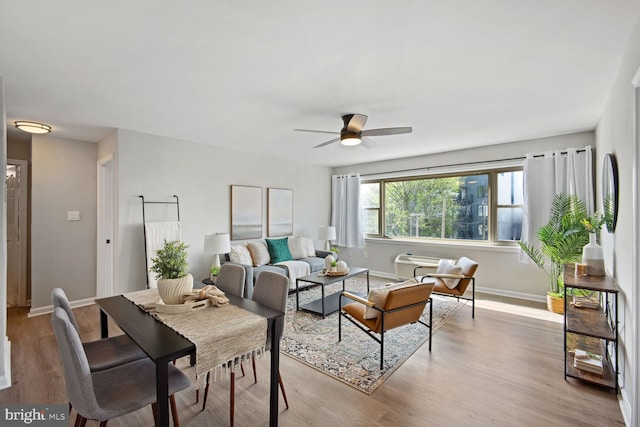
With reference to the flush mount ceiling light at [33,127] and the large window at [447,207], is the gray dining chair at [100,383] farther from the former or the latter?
the large window at [447,207]

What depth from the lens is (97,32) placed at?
1751 mm

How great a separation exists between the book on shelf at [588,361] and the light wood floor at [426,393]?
0.15 meters

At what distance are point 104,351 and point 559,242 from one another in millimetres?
4813

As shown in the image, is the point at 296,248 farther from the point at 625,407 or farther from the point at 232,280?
the point at 625,407

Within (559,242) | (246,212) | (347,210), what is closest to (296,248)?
(246,212)

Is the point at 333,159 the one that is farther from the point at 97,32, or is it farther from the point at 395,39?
the point at 97,32

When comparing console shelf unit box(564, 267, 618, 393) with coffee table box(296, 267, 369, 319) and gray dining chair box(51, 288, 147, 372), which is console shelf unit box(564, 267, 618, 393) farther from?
gray dining chair box(51, 288, 147, 372)

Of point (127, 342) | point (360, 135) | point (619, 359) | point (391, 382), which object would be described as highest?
point (360, 135)

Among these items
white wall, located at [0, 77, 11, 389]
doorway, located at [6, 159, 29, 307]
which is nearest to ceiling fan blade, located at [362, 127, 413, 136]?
white wall, located at [0, 77, 11, 389]

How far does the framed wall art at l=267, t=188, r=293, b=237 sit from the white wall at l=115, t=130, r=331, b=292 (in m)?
0.11

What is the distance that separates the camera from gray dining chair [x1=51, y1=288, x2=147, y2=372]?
1.73 metres

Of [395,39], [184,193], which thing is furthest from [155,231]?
[395,39]

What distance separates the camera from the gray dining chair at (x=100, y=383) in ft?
4.30

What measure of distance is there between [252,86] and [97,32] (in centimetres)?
107
